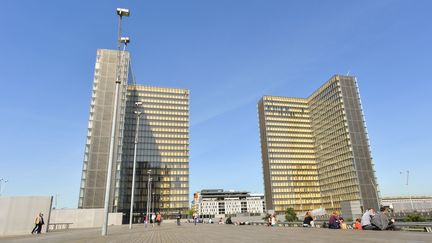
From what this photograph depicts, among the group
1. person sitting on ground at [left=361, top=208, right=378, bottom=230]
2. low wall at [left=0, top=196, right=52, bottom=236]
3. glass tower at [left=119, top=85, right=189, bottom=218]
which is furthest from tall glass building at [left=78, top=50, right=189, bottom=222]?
person sitting on ground at [left=361, top=208, right=378, bottom=230]

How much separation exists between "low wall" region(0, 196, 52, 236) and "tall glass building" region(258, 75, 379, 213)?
126m

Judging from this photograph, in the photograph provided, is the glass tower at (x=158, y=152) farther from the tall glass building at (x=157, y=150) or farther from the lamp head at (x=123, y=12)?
the lamp head at (x=123, y=12)

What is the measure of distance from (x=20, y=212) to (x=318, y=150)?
150523 millimetres

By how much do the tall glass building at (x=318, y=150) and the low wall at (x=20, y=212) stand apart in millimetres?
125979

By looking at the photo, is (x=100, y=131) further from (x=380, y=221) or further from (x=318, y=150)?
(x=318, y=150)

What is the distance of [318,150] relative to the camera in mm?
156500

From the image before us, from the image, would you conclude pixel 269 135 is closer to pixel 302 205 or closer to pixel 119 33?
pixel 302 205

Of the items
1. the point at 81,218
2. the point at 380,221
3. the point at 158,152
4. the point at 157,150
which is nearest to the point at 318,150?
the point at 158,152

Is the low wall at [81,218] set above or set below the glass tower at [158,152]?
below

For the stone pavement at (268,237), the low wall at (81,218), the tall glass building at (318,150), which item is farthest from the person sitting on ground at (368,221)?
the tall glass building at (318,150)

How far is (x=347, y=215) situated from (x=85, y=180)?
69.1 metres

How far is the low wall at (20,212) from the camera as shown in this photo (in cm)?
2341

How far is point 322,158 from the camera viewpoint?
15175 centimetres

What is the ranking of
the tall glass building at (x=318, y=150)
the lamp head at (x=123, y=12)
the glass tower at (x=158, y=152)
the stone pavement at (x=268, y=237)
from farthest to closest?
the glass tower at (x=158, y=152) → the tall glass building at (x=318, y=150) → the lamp head at (x=123, y=12) → the stone pavement at (x=268, y=237)
